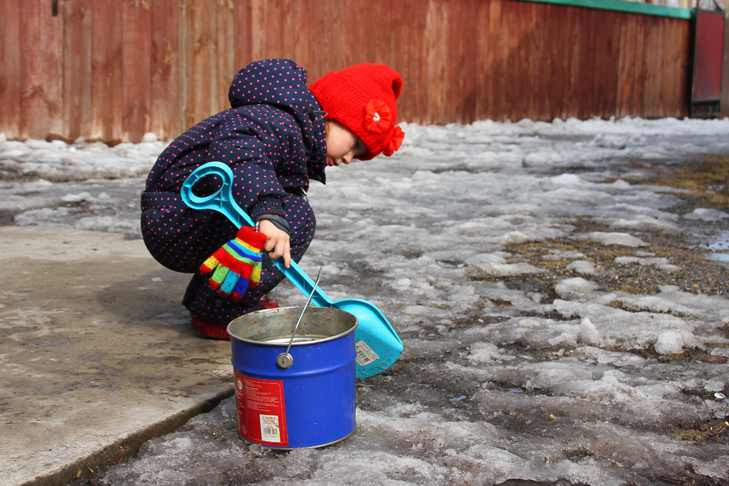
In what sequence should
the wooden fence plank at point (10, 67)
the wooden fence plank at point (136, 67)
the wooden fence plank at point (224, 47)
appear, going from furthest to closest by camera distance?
the wooden fence plank at point (224, 47) → the wooden fence plank at point (136, 67) → the wooden fence plank at point (10, 67)

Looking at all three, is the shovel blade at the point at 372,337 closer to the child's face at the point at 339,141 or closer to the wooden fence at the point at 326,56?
the child's face at the point at 339,141

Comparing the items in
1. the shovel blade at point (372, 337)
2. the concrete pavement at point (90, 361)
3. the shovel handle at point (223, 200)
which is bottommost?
the concrete pavement at point (90, 361)

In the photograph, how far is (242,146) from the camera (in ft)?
8.18

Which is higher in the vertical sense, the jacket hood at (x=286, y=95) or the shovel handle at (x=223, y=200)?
the jacket hood at (x=286, y=95)

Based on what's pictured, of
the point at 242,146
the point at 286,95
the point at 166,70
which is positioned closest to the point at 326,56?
the point at 166,70

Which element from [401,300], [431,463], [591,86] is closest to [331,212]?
[401,300]

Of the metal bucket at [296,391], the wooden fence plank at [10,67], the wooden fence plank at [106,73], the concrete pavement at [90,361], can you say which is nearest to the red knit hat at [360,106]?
the concrete pavement at [90,361]

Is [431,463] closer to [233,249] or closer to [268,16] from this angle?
[233,249]

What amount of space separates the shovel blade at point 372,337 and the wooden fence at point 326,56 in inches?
200

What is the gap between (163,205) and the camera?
108 inches

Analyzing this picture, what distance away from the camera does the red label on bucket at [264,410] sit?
202 centimetres

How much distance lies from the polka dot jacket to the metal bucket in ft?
2.11

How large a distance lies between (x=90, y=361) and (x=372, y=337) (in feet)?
2.39

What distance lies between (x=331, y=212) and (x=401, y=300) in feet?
5.89
